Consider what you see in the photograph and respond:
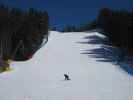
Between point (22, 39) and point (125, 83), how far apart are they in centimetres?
2274

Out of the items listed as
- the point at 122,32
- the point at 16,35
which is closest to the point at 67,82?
the point at 16,35

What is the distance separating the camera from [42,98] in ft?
50.0

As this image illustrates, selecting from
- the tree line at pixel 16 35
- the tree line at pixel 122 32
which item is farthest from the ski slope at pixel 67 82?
the tree line at pixel 122 32

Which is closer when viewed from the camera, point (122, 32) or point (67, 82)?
point (67, 82)

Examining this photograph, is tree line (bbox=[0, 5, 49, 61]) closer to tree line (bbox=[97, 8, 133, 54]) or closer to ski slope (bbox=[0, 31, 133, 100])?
ski slope (bbox=[0, 31, 133, 100])

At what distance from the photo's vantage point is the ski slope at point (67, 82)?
1590cm

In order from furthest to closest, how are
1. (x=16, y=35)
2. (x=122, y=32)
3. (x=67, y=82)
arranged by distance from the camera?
(x=122, y=32) < (x=16, y=35) < (x=67, y=82)

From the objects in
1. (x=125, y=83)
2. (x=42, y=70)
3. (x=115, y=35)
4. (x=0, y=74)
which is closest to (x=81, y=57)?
(x=42, y=70)

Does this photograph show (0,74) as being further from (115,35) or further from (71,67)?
(115,35)

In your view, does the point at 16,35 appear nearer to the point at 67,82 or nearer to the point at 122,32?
the point at 122,32

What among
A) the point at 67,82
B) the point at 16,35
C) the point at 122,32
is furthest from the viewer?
the point at 122,32

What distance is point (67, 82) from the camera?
65.6 ft

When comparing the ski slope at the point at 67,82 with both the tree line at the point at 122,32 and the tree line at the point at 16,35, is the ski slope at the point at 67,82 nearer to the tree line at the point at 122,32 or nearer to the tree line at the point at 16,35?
the tree line at the point at 16,35

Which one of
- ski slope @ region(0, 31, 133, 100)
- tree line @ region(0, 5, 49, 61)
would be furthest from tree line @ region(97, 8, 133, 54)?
ski slope @ region(0, 31, 133, 100)
